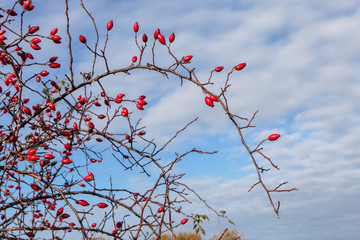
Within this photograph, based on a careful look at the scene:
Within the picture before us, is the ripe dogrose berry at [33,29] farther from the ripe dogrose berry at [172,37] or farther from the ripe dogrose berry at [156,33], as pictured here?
the ripe dogrose berry at [172,37]

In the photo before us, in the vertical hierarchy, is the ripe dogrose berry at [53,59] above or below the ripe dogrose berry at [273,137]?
above

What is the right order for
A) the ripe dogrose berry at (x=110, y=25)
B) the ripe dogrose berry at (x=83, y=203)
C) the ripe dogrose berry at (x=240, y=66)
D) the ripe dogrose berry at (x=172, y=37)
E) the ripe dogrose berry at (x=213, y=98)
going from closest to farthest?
the ripe dogrose berry at (x=213, y=98) < the ripe dogrose berry at (x=240, y=66) < the ripe dogrose berry at (x=172, y=37) < the ripe dogrose berry at (x=83, y=203) < the ripe dogrose berry at (x=110, y=25)

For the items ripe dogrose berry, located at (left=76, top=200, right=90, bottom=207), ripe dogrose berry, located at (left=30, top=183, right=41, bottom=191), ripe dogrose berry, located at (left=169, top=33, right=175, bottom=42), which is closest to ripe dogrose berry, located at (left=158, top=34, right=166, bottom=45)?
ripe dogrose berry, located at (left=169, top=33, right=175, bottom=42)

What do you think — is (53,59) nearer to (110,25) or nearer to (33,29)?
(33,29)

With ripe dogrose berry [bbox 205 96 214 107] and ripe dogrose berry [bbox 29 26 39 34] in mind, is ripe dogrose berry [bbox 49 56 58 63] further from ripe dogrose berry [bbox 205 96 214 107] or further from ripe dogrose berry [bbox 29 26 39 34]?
ripe dogrose berry [bbox 205 96 214 107]

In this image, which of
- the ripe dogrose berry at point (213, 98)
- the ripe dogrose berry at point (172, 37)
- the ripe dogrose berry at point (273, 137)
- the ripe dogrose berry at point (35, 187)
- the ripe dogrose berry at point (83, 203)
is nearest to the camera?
the ripe dogrose berry at point (273, 137)

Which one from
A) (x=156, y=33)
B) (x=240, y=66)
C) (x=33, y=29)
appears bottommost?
(x=240, y=66)

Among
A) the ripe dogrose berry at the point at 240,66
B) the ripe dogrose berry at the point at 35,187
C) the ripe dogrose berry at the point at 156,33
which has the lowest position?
the ripe dogrose berry at the point at 35,187

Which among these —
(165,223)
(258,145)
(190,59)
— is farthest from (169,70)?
(165,223)

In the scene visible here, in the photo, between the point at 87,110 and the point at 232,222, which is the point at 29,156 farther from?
the point at 232,222

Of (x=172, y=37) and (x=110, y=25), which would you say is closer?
(x=172, y=37)

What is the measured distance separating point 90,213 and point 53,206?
1516mm

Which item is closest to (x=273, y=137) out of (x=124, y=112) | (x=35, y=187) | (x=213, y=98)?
(x=213, y=98)

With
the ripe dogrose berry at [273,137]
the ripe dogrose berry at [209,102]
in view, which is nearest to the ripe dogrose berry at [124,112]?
the ripe dogrose berry at [209,102]
